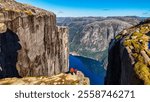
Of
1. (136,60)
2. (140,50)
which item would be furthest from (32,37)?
(136,60)

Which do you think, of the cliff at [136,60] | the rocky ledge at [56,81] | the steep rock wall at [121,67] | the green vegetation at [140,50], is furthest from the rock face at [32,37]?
the green vegetation at [140,50]

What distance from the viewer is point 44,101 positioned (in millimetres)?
20531

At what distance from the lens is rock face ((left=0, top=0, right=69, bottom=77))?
108875 mm

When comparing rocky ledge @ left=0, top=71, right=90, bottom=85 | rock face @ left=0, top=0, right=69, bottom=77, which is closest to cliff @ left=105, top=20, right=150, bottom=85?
rocky ledge @ left=0, top=71, right=90, bottom=85

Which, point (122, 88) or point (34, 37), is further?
point (34, 37)

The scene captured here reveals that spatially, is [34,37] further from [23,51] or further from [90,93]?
[90,93]

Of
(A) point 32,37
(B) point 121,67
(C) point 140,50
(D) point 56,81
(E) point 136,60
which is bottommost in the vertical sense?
(A) point 32,37

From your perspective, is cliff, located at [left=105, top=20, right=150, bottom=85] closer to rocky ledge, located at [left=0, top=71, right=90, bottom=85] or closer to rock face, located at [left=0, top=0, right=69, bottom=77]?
rocky ledge, located at [left=0, top=71, right=90, bottom=85]

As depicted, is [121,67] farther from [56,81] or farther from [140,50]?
[56,81]

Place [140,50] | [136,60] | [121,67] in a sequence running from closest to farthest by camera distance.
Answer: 1. [136,60]
2. [140,50]
3. [121,67]

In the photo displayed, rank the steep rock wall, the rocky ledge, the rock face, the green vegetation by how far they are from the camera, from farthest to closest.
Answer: the rock face < the rocky ledge < the steep rock wall < the green vegetation

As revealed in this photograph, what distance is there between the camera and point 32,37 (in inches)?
4542

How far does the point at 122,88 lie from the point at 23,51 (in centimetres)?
9266

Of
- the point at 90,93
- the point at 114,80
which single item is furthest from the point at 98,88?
the point at 114,80
